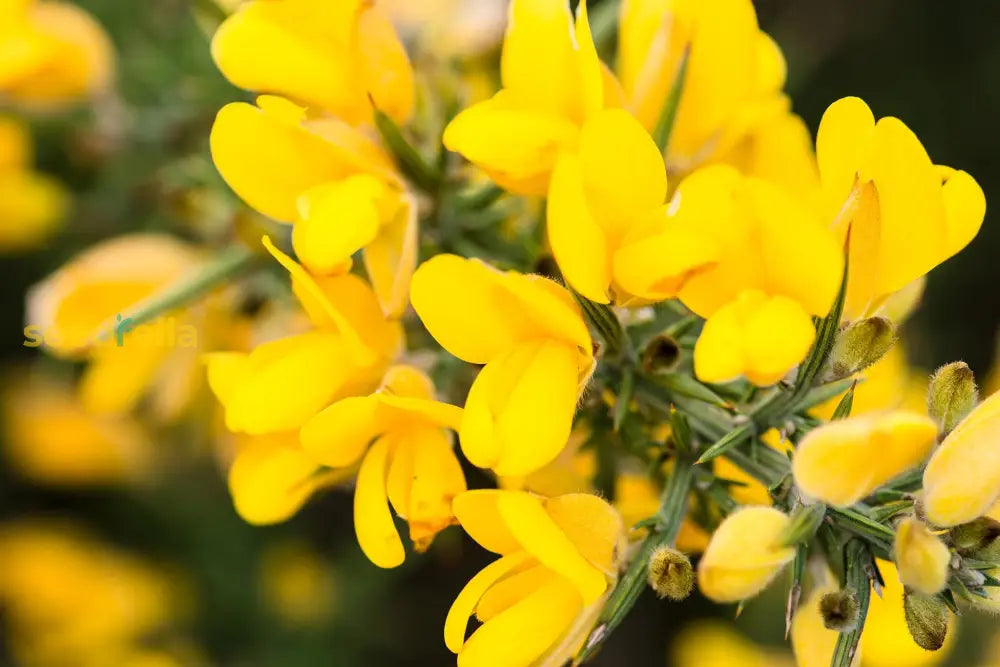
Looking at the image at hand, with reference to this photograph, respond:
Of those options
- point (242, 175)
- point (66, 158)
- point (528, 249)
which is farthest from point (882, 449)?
point (66, 158)

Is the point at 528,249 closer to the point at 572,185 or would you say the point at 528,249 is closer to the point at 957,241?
the point at 572,185

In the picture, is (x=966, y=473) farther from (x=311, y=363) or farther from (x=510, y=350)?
(x=311, y=363)

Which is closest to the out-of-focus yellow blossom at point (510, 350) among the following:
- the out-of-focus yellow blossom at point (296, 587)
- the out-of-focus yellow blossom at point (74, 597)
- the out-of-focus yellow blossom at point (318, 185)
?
the out-of-focus yellow blossom at point (318, 185)

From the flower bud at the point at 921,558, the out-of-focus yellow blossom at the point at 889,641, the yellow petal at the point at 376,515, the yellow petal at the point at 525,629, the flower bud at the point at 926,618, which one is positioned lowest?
the out-of-focus yellow blossom at the point at 889,641

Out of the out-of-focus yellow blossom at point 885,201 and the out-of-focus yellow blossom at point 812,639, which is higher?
the out-of-focus yellow blossom at point 885,201

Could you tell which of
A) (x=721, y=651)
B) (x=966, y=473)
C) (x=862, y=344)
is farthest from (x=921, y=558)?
(x=721, y=651)

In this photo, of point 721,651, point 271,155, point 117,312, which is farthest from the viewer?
point 721,651

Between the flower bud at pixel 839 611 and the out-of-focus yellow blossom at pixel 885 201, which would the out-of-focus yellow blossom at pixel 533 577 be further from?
the out-of-focus yellow blossom at pixel 885 201
